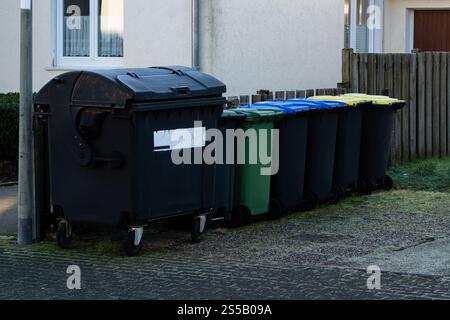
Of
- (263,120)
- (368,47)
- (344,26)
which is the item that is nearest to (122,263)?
(263,120)

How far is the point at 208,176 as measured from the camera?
10.0 metres

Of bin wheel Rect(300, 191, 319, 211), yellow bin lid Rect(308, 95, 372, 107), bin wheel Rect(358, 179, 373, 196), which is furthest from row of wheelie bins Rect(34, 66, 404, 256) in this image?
bin wheel Rect(358, 179, 373, 196)

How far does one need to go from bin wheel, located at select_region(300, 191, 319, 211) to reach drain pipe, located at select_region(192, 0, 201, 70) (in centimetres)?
343

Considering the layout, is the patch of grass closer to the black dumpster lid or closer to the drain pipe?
the drain pipe

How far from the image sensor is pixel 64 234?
980cm

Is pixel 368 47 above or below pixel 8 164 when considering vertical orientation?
above

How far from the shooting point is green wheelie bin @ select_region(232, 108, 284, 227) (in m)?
10.8

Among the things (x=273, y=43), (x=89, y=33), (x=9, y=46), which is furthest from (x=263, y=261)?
(x=9, y=46)

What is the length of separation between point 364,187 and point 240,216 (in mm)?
2499

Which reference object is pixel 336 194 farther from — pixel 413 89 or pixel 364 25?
pixel 364 25
